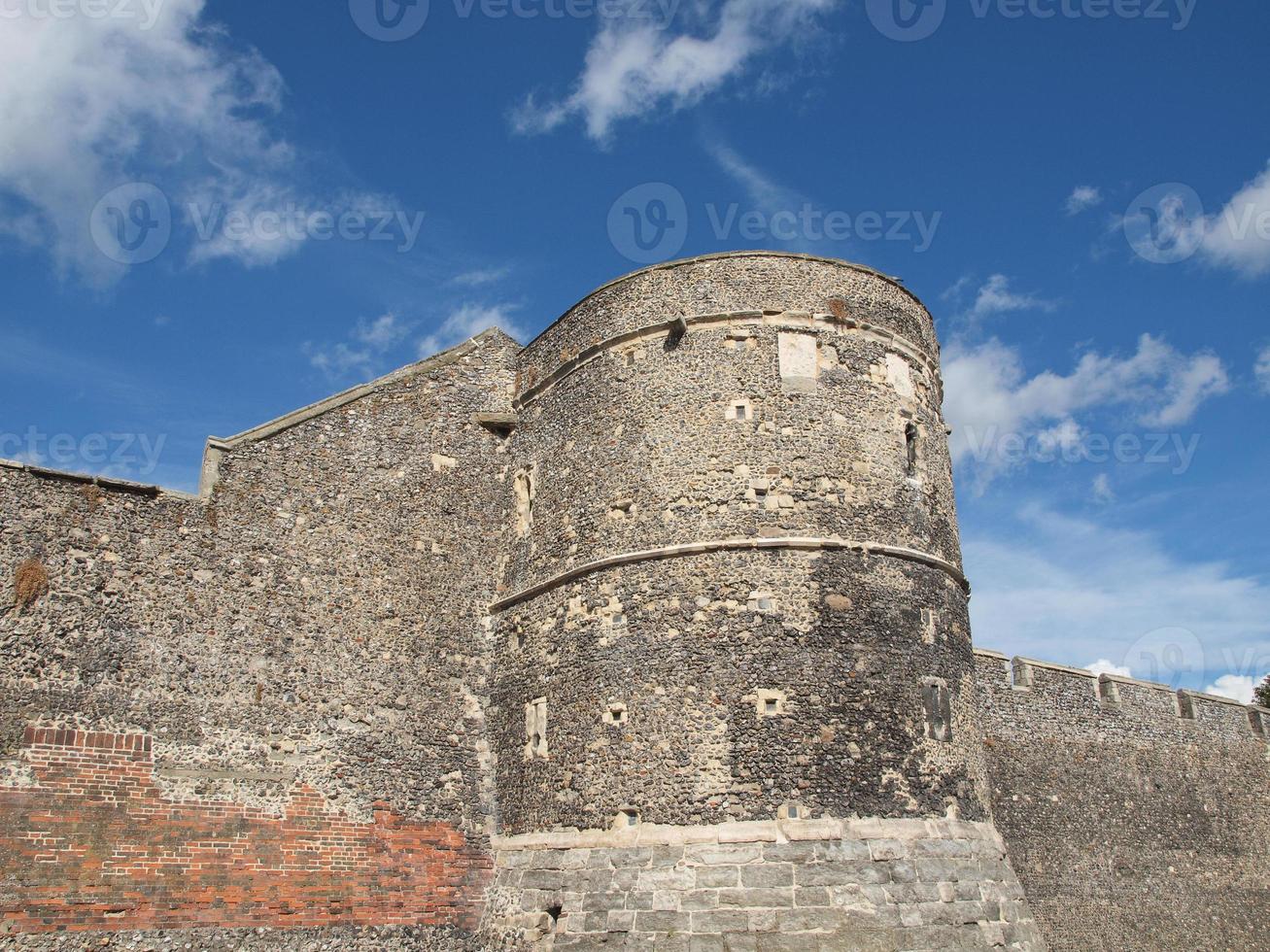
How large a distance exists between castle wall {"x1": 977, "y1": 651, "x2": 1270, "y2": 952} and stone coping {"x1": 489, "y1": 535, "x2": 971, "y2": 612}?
22.5 feet

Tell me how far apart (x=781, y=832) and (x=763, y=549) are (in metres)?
3.82

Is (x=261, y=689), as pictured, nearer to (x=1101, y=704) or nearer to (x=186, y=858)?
(x=186, y=858)

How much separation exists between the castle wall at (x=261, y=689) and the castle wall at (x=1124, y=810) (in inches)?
439

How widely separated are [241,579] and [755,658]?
7621mm

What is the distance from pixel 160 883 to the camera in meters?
13.6

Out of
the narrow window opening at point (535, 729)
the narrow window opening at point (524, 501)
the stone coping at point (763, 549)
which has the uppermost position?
the narrow window opening at point (524, 501)

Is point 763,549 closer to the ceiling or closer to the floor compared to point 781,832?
closer to the ceiling

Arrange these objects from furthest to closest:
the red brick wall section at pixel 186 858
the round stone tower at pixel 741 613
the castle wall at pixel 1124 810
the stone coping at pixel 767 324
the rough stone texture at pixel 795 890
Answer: the castle wall at pixel 1124 810
the stone coping at pixel 767 324
the round stone tower at pixel 741 613
the red brick wall section at pixel 186 858
the rough stone texture at pixel 795 890

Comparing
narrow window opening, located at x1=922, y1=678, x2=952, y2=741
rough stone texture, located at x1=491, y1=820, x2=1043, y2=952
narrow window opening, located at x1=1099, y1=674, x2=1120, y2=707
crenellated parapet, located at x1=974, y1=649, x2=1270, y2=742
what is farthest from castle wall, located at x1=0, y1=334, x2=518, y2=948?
narrow window opening, located at x1=1099, y1=674, x2=1120, y2=707

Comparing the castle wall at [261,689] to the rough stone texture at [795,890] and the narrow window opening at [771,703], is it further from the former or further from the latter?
the narrow window opening at [771,703]

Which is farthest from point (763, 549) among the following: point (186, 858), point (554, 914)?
point (186, 858)

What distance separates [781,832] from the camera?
13.2 m

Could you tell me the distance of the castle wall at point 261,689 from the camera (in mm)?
13352

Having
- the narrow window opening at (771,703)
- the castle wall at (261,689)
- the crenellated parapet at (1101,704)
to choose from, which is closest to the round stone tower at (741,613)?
the narrow window opening at (771,703)
